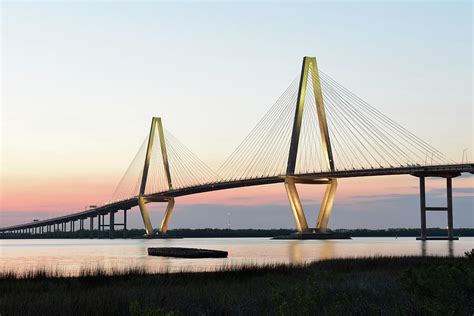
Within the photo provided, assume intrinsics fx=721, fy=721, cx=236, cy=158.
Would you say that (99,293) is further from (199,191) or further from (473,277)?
(199,191)

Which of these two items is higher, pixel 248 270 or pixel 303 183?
pixel 303 183

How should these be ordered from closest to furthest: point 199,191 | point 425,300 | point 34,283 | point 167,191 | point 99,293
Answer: point 425,300
point 99,293
point 34,283
point 199,191
point 167,191

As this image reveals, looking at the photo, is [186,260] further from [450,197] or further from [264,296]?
[450,197]

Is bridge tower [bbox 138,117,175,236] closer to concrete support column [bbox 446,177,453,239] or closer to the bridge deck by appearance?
the bridge deck

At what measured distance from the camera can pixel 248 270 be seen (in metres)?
26.8

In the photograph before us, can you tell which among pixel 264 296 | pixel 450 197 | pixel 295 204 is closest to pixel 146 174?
pixel 295 204

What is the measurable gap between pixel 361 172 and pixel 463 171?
11.6 meters

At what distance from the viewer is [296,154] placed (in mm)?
85375

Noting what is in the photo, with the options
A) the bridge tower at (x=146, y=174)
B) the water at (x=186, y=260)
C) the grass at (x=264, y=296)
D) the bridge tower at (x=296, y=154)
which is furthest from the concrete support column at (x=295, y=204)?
the grass at (x=264, y=296)

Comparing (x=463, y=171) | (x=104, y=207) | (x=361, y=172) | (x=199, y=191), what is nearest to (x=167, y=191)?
(x=199, y=191)

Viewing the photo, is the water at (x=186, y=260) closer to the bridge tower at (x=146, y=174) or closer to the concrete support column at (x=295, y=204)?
the concrete support column at (x=295, y=204)

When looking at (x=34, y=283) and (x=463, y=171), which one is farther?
(x=463, y=171)

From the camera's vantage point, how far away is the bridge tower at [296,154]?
83.7 meters

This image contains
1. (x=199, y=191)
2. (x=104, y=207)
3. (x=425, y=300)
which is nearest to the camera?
(x=425, y=300)
